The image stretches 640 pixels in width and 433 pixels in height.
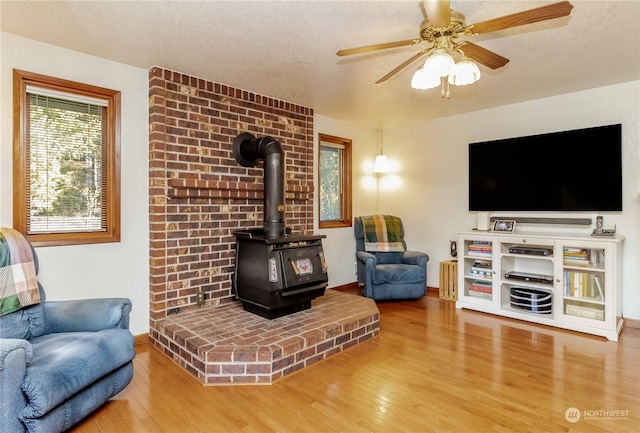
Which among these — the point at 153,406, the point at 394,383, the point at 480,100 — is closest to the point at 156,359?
the point at 153,406

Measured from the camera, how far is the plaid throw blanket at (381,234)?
4590mm

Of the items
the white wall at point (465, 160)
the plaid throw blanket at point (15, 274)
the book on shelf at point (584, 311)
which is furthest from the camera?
the white wall at point (465, 160)

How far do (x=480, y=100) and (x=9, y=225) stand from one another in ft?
14.2

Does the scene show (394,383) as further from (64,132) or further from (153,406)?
(64,132)

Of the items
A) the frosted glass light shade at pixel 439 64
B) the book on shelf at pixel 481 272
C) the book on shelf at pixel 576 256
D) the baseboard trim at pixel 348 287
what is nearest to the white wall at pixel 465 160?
the book on shelf at pixel 576 256

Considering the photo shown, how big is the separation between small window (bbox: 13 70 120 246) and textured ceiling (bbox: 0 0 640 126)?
36 cm

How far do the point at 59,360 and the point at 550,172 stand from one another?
427 centimetres

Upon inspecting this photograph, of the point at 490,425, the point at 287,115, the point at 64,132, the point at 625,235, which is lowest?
the point at 490,425

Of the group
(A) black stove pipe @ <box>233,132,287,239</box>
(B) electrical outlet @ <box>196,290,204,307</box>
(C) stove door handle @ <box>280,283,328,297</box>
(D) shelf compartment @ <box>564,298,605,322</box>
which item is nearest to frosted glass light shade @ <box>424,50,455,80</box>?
(A) black stove pipe @ <box>233,132,287,239</box>

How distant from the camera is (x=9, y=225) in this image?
2.41 m

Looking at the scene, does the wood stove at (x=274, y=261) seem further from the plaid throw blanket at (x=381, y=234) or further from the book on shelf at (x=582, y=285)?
the book on shelf at (x=582, y=285)

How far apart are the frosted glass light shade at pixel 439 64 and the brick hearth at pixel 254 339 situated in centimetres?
194

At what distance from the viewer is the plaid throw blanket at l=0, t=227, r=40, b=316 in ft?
6.42

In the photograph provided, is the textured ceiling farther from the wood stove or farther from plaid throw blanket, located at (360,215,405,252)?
plaid throw blanket, located at (360,215,405,252)
